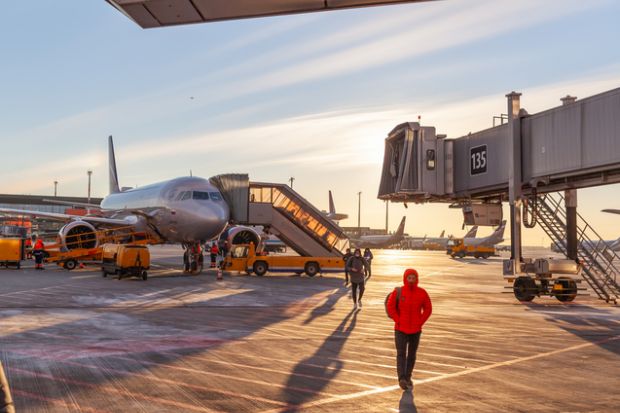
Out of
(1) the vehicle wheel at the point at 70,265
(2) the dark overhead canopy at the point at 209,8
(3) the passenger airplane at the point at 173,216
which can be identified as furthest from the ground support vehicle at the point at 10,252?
(2) the dark overhead canopy at the point at 209,8

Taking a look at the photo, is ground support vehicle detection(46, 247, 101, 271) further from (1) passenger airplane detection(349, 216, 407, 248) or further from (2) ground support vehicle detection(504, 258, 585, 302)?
(1) passenger airplane detection(349, 216, 407, 248)

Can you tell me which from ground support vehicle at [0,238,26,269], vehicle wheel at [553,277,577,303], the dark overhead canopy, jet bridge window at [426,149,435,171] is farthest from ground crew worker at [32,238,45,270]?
the dark overhead canopy

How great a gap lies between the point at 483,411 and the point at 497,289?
23701mm

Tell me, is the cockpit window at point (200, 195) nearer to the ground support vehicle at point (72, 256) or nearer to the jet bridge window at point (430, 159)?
the ground support vehicle at point (72, 256)

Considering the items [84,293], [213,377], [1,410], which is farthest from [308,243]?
[1,410]

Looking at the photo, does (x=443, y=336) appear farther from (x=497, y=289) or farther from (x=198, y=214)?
(x=198, y=214)

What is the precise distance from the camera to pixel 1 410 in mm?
4156

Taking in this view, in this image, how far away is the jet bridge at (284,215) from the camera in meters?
39.4

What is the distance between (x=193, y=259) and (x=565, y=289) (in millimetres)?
20430

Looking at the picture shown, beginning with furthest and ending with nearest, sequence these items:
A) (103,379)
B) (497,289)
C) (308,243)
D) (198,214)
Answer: (308,243), (198,214), (497,289), (103,379)

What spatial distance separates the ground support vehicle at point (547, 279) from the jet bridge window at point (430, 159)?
201 inches

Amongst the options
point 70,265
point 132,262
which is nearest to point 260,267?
point 132,262

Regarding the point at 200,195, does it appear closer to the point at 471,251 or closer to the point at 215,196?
the point at 215,196

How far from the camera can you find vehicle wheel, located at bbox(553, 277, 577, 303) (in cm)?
2375
